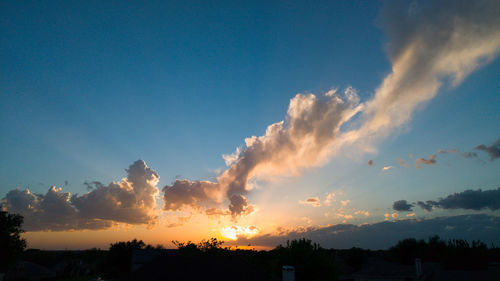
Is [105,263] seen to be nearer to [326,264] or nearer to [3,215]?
[3,215]

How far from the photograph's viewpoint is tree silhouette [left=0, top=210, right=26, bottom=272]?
5338 cm

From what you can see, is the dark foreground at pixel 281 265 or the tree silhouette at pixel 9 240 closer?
the dark foreground at pixel 281 265

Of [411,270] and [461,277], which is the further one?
[411,270]

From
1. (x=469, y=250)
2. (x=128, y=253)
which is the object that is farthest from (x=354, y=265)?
(x=128, y=253)

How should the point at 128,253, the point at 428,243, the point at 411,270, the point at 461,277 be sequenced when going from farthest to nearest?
1. the point at 428,243
2. the point at 128,253
3. the point at 411,270
4. the point at 461,277

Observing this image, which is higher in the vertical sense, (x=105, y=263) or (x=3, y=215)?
(x=3, y=215)

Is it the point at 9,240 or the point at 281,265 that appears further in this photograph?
the point at 9,240

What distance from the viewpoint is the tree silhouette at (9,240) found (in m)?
53.4

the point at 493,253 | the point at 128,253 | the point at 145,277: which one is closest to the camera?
the point at 145,277

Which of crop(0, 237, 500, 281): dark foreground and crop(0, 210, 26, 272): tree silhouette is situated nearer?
crop(0, 237, 500, 281): dark foreground

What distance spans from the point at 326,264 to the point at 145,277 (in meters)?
22.8

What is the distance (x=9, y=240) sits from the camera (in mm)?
55031

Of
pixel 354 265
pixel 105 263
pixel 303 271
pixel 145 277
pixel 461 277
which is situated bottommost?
pixel 354 265

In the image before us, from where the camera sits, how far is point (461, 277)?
1631 inches
